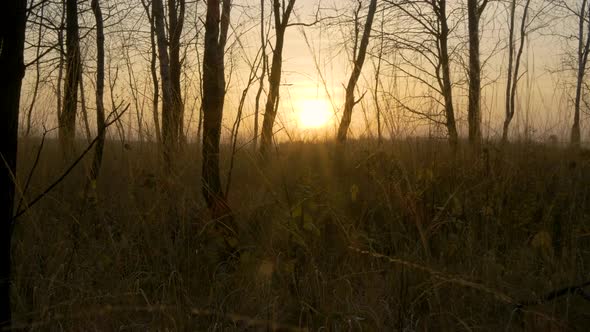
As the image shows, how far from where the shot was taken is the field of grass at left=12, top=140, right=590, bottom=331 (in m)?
2.11

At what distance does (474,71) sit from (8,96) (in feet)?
17.1

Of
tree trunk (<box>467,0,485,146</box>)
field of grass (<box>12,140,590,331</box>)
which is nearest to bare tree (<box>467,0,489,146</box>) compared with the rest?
tree trunk (<box>467,0,485,146</box>)

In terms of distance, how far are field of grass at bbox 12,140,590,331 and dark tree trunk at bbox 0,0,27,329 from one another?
42 cm

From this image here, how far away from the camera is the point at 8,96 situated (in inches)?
63.9

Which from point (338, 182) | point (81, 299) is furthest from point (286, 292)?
point (338, 182)

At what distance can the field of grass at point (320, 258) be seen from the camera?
211 cm

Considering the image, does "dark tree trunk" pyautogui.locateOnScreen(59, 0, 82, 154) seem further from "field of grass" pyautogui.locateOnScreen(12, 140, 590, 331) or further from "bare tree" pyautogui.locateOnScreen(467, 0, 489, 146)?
"bare tree" pyautogui.locateOnScreen(467, 0, 489, 146)

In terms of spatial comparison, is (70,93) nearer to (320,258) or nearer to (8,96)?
(320,258)

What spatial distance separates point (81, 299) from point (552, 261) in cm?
223

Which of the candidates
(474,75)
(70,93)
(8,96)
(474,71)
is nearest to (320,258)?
(8,96)

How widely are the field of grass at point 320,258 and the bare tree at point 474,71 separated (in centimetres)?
39

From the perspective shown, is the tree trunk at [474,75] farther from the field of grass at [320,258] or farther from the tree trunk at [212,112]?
the tree trunk at [212,112]

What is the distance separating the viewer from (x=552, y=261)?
2.56 metres

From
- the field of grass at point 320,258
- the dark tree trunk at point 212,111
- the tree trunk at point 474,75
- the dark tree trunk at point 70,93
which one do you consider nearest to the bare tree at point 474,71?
the tree trunk at point 474,75
